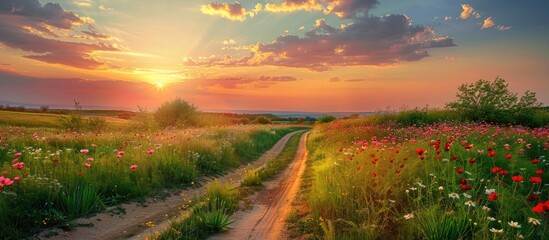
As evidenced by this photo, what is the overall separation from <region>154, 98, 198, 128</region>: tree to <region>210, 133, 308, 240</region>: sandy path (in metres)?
26.4

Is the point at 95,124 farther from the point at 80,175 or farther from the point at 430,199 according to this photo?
the point at 430,199

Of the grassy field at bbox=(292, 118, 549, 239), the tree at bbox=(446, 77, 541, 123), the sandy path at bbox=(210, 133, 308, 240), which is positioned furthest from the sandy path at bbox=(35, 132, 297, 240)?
the tree at bbox=(446, 77, 541, 123)

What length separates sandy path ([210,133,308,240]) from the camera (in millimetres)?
7602

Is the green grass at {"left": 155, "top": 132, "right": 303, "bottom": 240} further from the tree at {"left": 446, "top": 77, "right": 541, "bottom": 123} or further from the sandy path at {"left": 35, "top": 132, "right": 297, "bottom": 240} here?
the tree at {"left": 446, "top": 77, "right": 541, "bottom": 123}

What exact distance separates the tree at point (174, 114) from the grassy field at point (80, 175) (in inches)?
844

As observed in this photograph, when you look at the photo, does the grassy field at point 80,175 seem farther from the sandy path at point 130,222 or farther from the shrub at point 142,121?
the shrub at point 142,121

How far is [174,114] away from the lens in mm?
38594

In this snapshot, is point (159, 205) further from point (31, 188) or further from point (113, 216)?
point (31, 188)

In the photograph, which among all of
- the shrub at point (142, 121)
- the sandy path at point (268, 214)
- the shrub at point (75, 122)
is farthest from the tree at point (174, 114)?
the sandy path at point (268, 214)

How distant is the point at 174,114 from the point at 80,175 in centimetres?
3008

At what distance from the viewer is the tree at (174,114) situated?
38.1 metres

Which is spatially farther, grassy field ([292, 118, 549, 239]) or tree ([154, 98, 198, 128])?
tree ([154, 98, 198, 128])

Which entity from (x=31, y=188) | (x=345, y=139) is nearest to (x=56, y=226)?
(x=31, y=188)

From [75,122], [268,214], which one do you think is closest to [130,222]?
[268,214]
